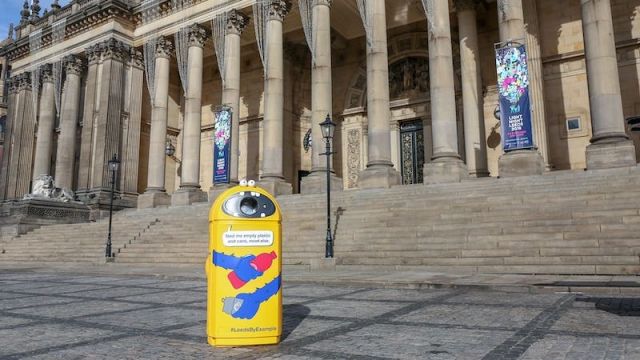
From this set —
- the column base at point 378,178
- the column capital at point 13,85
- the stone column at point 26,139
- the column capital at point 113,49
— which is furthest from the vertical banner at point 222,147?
the column capital at point 13,85

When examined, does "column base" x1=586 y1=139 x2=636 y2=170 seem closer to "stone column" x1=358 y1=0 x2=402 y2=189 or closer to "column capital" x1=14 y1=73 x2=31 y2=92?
"stone column" x1=358 y1=0 x2=402 y2=189

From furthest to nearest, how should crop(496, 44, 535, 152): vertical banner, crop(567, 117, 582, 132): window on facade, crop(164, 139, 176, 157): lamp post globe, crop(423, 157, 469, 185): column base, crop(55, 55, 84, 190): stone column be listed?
crop(164, 139, 176, 157): lamp post globe → crop(55, 55, 84, 190): stone column → crop(567, 117, 582, 132): window on facade → crop(423, 157, 469, 185): column base → crop(496, 44, 535, 152): vertical banner

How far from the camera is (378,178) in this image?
20.2 meters

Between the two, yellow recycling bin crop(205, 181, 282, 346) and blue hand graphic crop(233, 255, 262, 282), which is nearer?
yellow recycling bin crop(205, 181, 282, 346)

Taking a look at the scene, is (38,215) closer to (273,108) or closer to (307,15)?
(273,108)

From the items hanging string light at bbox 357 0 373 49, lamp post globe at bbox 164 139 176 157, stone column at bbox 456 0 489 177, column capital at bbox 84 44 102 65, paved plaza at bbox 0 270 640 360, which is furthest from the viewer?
lamp post globe at bbox 164 139 176 157

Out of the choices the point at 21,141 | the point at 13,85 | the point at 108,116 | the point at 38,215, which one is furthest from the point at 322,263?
the point at 13,85

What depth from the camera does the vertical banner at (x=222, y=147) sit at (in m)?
24.3

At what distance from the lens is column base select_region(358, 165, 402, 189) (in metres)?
20.2

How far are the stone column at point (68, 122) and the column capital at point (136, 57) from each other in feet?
12.9

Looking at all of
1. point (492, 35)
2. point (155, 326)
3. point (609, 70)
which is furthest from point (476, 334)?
point (492, 35)

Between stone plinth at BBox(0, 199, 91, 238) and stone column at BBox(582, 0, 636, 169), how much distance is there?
83.4 feet

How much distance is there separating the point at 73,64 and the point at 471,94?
983 inches

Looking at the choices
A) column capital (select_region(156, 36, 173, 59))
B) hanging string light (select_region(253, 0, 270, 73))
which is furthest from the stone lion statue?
hanging string light (select_region(253, 0, 270, 73))
